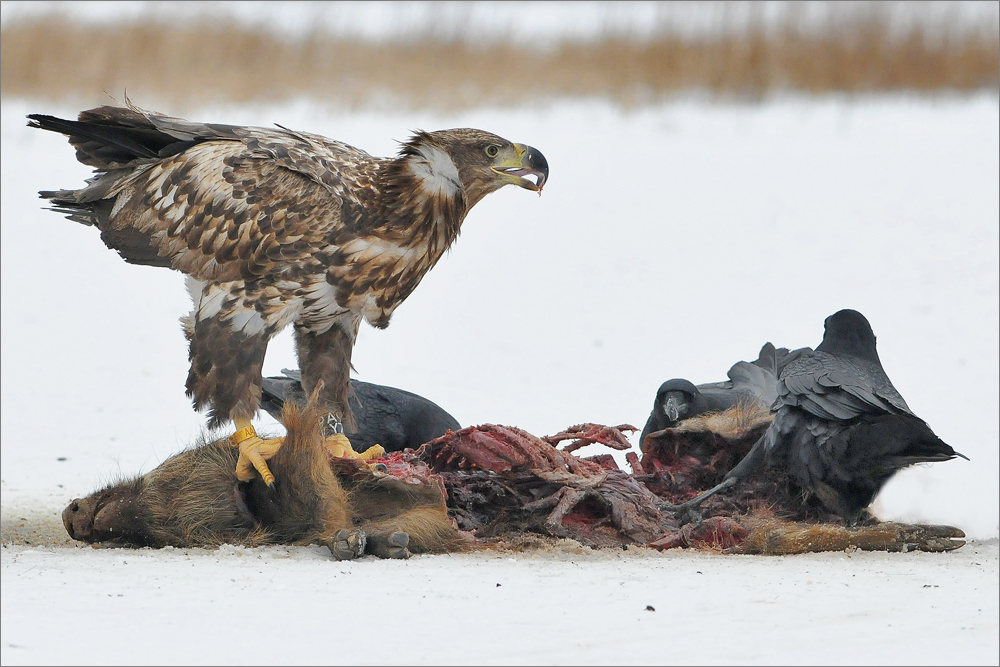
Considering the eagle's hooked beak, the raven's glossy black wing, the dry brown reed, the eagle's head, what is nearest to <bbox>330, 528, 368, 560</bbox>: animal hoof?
the eagle's head

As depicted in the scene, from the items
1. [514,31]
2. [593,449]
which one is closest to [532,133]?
[514,31]

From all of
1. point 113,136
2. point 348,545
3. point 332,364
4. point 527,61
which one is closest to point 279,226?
point 332,364

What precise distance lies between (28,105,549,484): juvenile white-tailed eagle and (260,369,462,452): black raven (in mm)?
344

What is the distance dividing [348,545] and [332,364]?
1472mm

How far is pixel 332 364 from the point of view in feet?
19.7

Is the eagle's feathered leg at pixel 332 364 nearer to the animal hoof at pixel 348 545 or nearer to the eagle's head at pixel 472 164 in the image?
the eagle's head at pixel 472 164

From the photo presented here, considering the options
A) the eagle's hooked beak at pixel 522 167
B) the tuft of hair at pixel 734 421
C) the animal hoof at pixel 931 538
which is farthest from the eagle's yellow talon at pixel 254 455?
the animal hoof at pixel 931 538

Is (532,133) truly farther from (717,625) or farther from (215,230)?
(717,625)

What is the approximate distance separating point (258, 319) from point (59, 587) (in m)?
1.65

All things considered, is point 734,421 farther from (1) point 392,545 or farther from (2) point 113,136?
(2) point 113,136

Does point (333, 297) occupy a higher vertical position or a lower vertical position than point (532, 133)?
lower

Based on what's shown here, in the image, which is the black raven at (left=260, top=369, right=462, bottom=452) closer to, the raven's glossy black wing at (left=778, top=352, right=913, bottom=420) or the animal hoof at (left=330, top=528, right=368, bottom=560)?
the animal hoof at (left=330, top=528, right=368, bottom=560)

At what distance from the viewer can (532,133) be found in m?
17.9

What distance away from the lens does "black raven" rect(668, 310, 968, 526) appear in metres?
5.12
